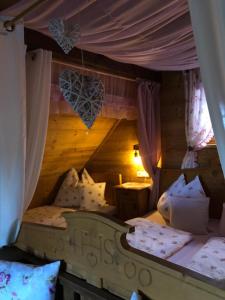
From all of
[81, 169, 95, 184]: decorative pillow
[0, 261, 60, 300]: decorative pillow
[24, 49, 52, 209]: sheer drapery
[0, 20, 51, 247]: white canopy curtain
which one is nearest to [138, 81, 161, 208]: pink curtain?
[81, 169, 95, 184]: decorative pillow

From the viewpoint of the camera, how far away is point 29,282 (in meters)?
1.52

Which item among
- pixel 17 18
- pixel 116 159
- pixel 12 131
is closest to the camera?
pixel 17 18

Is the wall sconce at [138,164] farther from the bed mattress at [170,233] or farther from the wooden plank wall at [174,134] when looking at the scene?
the bed mattress at [170,233]

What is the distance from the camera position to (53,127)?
128 inches

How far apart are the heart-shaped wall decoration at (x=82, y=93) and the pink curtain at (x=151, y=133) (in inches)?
72.7

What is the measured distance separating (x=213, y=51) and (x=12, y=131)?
1253 mm

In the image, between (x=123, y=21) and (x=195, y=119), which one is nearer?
(x=123, y=21)

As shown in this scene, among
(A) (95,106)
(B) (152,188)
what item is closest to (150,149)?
(B) (152,188)

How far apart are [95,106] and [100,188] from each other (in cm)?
231

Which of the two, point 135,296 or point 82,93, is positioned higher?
point 82,93

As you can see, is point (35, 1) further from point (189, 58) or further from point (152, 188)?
point (152, 188)

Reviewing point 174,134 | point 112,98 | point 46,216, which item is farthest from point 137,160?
point 46,216

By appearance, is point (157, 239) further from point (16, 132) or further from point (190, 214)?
point (16, 132)

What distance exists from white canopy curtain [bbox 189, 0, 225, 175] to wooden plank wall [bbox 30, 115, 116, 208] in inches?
90.8
